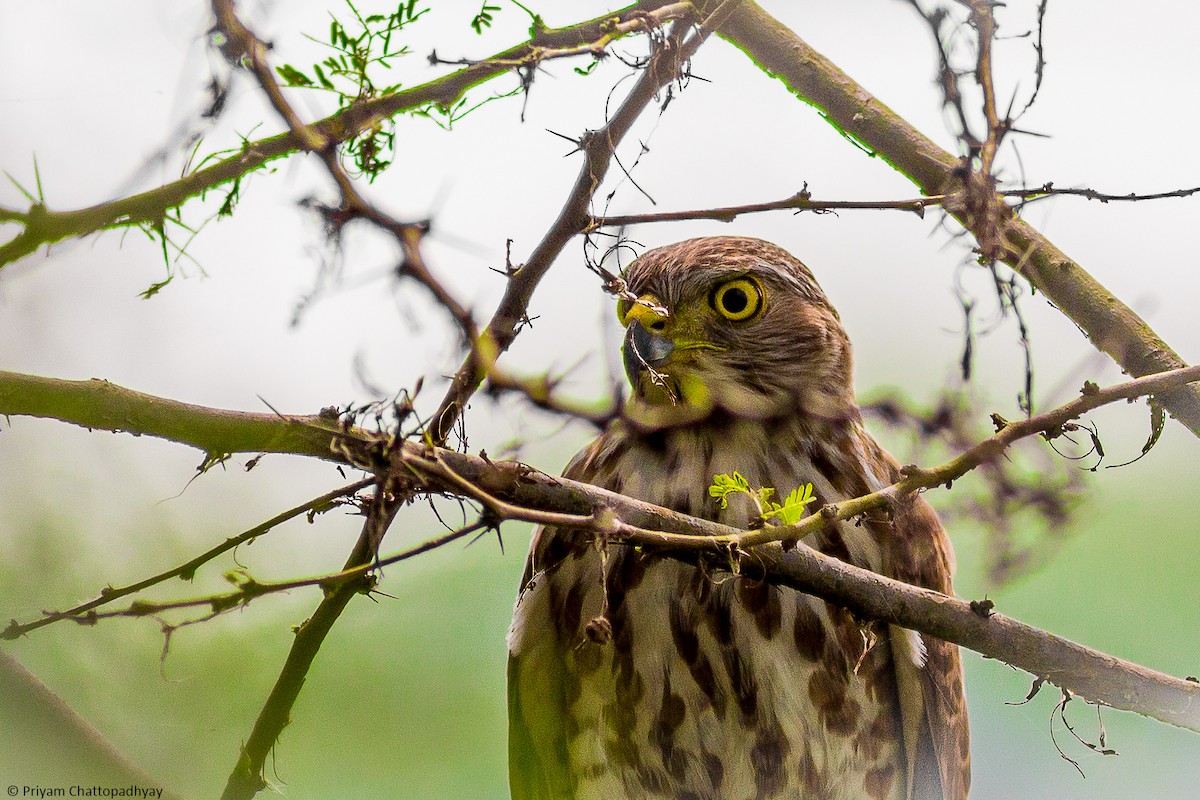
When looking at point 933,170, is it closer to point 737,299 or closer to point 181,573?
point 737,299

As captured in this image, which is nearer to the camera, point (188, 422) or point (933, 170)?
point (188, 422)

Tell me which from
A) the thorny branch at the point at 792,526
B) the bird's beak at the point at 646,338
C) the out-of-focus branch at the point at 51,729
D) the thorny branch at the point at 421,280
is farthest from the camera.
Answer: the bird's beak at the point at 646,338

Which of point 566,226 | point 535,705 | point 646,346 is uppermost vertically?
point 646,346

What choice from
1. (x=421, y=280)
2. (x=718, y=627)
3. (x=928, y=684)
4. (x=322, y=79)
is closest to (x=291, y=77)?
(x=322, y=79)

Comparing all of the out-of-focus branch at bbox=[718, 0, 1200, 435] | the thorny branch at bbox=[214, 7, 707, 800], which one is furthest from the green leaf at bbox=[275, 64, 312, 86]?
the out-of-focus branch at bbox=[718, 0, 1200, 435]

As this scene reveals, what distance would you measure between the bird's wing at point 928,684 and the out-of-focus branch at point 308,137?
Answer: 56cm

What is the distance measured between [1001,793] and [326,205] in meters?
0.94

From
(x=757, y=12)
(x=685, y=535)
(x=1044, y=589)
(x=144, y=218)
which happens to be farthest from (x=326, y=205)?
(x=1044, y=589)

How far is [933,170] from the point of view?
0.88 m

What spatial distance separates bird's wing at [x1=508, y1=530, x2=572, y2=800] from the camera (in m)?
1.08

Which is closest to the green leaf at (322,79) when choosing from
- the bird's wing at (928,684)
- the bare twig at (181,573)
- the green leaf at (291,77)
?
the green leaf at (291,77)

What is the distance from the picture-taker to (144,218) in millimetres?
750

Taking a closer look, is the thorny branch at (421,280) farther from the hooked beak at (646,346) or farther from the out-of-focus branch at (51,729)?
the hooked beak at (646,346)

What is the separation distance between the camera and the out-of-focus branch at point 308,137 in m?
0.71
